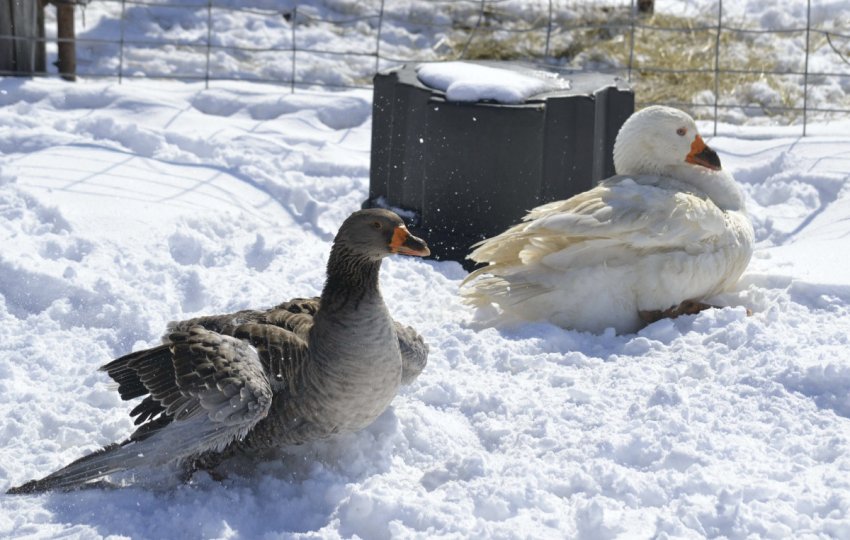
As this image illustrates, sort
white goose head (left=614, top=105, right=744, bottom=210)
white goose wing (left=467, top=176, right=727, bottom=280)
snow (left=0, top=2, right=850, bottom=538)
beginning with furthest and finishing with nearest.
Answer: white goose head (left=614, top=105, right=744, bottom=210) → white goose wing (left=467, top=176, right=727, bottom=280) → snow (left=0, top=2, right=850, bottom=538)

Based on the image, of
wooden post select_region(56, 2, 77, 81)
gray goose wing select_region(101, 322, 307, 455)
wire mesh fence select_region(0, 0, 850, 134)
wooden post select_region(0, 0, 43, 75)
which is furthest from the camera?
wire mesh fence select_region(0, 0, 850, 134)

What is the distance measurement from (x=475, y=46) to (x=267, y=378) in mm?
6802

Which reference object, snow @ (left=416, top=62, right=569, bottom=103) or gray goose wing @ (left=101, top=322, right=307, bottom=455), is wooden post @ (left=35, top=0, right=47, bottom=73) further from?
gray goose wing @ (left=101, top=322, right=307, bottom=455)

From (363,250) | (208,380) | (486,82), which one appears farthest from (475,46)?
(208,380)

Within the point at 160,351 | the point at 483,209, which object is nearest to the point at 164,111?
the point at 483,209

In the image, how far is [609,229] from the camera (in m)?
5.55

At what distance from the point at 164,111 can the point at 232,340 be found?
4.43 m

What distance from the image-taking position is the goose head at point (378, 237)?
14.2ft

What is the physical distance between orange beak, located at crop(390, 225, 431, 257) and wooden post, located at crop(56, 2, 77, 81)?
209 inches

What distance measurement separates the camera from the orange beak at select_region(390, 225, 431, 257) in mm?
4316

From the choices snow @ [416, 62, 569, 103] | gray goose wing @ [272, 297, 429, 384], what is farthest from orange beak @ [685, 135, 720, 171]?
gray goose wing @ [272, 297, 429, 384]

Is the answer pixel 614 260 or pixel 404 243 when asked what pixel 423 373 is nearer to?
pixel 404 243

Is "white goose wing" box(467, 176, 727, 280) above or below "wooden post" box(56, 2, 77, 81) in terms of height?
below

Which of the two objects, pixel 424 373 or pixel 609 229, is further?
pixel 609 229
